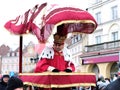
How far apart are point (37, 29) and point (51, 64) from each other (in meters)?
0.75

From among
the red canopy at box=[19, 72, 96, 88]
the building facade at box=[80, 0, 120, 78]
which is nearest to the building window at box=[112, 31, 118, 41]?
the building facade at box=[80, 0, 120, 78]

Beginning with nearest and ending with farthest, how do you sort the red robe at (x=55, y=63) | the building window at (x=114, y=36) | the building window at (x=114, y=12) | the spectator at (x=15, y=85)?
1. the spectator at (x=15, y=85)
2. the red robe at (x=55, y=63)
3. the building window at (x=114, y=36)
4. the building window at (x=114, y=12)

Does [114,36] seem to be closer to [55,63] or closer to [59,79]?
[55,63]

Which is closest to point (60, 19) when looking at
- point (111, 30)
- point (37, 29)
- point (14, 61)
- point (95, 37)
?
point (37, 29)

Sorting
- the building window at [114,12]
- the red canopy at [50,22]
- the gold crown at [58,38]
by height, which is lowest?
the gold crown at [58,38]

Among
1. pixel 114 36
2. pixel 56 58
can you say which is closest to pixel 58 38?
pixel 56 58

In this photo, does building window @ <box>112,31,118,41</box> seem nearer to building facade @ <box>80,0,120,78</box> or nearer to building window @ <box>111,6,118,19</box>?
building facade @ <box>80,0,120,78</box>

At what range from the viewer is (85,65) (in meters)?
35.3

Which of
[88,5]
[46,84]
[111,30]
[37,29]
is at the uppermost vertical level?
[88,5]

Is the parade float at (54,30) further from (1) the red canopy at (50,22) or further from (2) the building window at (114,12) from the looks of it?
(2) the building window at (114,12)

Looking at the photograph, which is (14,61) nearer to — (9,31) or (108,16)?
(108,16)

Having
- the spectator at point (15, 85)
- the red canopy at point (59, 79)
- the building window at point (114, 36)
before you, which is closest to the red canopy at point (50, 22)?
the red canopy at point (59, 79)

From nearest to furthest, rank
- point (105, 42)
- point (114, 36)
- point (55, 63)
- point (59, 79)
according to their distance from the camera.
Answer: point (59, 79) → point (55, 63) → point (105, 42) → point (114, 36)

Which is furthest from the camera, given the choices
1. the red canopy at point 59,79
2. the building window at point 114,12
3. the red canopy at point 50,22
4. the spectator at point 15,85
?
the building window at point 114,12
